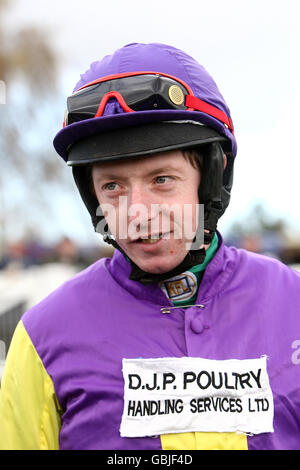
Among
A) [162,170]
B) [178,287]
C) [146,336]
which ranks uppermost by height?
[162,170]

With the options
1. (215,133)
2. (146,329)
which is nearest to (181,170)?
(215,133)

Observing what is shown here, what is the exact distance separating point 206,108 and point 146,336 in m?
0.80

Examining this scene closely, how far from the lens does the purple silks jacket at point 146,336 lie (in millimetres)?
1751

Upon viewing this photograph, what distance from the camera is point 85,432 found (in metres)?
1.76

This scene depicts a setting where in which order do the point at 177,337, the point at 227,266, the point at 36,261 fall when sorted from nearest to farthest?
1. the point at 177,337
2. the point at 227,266
3. the point at 36,261

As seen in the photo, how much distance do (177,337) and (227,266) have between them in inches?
13.6

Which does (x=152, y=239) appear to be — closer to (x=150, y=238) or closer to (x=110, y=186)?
(x=150, y=238)

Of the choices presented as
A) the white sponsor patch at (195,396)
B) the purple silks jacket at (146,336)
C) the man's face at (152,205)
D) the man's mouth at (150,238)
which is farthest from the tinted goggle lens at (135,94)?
the white sponsor patch at (195,396)

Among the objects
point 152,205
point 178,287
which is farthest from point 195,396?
point 152,205

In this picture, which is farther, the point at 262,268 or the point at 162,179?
the point at 262,268

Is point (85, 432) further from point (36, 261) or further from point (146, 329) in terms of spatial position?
point (36, 261)

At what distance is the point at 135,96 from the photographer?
179 cm

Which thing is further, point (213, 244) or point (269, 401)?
point (213, 244)
